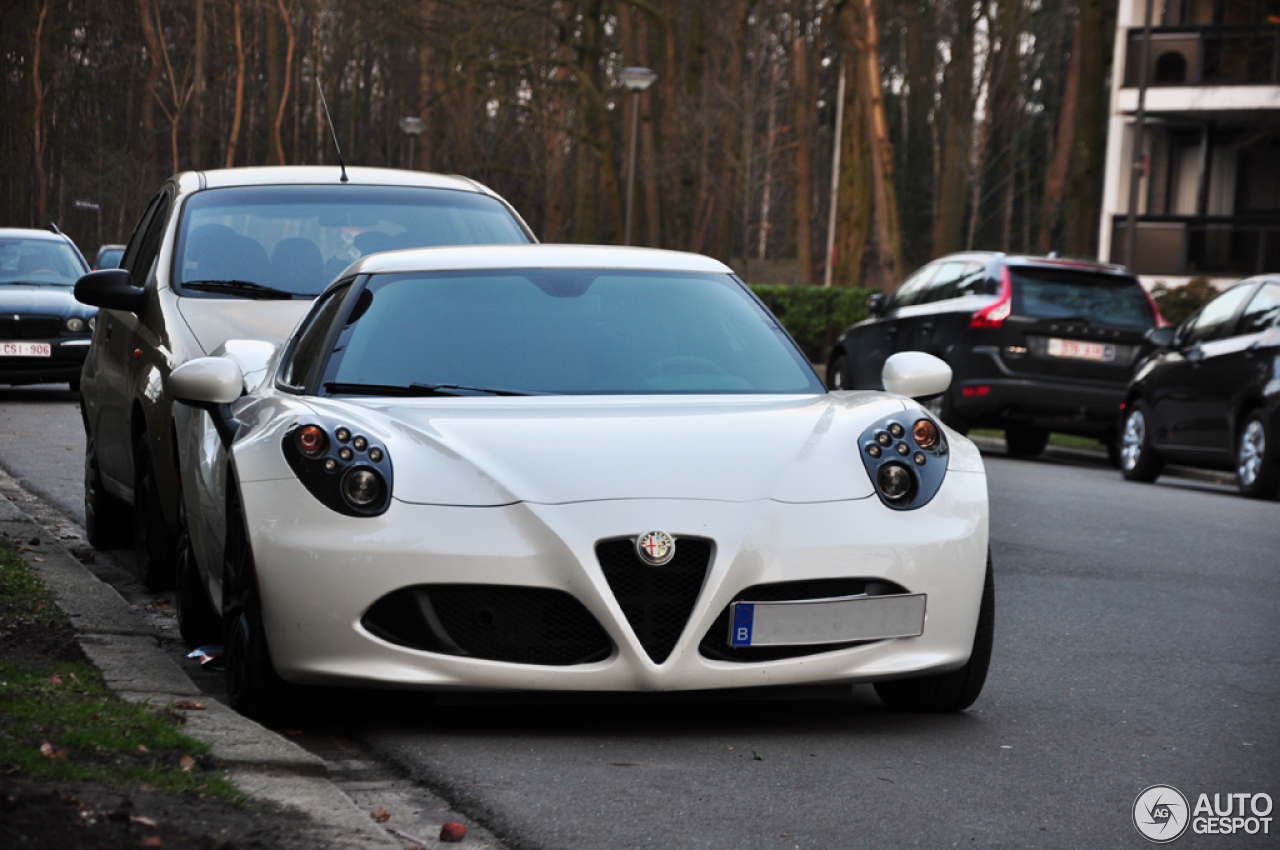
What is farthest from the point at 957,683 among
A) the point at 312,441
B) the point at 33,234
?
the point at 33,234

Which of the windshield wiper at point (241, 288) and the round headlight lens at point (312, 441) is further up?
the windshield wiper at point (241, 288)

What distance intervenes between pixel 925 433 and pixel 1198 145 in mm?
36408

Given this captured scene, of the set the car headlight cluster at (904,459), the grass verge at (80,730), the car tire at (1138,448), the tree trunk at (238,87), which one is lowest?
the car tire at (1138,448)

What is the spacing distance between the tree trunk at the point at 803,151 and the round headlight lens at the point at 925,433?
1489 inches

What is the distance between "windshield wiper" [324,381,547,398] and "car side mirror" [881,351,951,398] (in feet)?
3.78

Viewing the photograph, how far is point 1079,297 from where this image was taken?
16.8m

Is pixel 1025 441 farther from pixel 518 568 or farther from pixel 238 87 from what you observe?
pixel 238 87

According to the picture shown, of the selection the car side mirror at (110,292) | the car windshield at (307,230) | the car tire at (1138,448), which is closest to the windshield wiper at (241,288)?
the car windshield at (307,230)

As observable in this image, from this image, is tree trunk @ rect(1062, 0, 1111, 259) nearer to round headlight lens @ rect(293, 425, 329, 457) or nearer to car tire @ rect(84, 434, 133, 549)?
car tire @ rect(84, 434, 133, 549)

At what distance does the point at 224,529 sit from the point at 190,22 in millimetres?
13813

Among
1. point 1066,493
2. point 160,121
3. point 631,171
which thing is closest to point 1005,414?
point 1066,493

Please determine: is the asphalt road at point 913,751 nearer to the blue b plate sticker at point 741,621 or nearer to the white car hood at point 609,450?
the blue b plate sticker at point 741,621

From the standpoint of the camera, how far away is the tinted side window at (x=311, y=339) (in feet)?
19.1

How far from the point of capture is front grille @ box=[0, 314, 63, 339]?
18.6 metres
